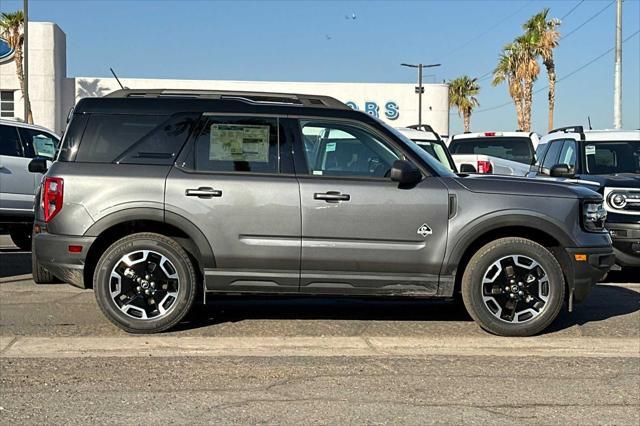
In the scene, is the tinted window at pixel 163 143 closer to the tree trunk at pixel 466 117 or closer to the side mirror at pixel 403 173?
the side mirror at pixel 403 173

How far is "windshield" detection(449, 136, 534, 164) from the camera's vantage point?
1535 cm

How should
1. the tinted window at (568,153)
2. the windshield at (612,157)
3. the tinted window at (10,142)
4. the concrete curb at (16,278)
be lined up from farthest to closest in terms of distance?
the tinted window at (10,142), the tinted window at (568,153), the windshield at (612,157), the concrete curb at (16,278)

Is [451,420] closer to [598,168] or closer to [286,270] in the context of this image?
[286,270]

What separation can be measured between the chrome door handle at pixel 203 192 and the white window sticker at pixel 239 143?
0.31m

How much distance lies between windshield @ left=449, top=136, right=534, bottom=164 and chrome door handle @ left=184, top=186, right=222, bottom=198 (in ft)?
32.8

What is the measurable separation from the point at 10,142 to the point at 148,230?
5616 mm

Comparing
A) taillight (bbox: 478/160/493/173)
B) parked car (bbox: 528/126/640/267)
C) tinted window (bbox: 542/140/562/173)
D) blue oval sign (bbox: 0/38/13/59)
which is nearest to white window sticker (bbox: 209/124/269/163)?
parked car (bbox: 528/126/640/267)

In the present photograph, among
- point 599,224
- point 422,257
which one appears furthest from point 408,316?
point 599,224

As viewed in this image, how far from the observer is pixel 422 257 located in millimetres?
6285

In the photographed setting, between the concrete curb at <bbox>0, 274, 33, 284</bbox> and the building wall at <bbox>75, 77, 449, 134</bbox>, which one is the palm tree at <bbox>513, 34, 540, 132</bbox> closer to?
the building wall at <bbox>75, 77, 449, 134</bbox>

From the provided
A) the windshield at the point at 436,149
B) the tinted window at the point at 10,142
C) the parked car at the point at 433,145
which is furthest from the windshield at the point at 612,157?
the tinted window at the point at 10,142

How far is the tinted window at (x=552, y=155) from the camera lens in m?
11.3

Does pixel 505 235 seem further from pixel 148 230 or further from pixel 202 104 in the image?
pixel 148 230

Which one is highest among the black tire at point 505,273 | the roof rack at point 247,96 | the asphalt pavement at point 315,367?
the roof rack at point 247,96
